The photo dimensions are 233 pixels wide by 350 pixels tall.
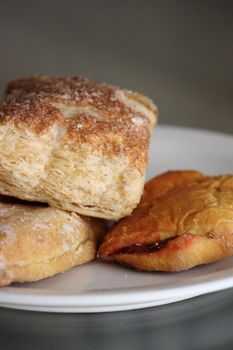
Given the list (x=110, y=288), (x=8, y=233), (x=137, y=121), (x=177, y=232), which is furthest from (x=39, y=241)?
(x=137, y=121)

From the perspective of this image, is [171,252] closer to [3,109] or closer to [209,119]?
[3,109]

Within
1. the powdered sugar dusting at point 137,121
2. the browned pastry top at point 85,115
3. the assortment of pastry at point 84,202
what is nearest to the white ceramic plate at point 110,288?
the assortment of pastry at point 84,202

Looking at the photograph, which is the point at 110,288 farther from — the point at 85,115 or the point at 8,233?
the point at 85,115

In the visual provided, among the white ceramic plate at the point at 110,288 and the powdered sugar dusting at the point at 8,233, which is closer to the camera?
the white ceramic plate at the point at 110,288

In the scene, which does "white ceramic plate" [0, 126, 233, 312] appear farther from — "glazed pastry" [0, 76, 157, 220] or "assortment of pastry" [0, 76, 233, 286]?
"glazed pastry" [0, 76, 157, 220]

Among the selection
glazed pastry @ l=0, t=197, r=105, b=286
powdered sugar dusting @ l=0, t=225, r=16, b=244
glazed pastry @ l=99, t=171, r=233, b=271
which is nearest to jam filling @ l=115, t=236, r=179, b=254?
glazed pastry @ l=99, t=171, r=233, b=271

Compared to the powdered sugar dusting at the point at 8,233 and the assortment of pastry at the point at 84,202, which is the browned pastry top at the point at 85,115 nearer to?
the assortment of pastry at the point at 84,202

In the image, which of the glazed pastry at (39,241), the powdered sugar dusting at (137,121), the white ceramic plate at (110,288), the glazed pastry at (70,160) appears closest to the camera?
the white ceramic plate at (110,288)

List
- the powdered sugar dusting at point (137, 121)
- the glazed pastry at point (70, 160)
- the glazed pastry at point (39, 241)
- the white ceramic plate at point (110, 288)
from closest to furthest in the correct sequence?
the white ceramic plate at point (110, 288), the glazed pastry at point (39, 241), the glazed pastry at point (70, 160), the powdered sugar dusting at point (137, 121)
